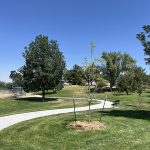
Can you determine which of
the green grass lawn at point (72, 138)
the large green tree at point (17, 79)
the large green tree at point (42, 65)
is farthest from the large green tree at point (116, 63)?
the green grass lawn at point (72, 138)

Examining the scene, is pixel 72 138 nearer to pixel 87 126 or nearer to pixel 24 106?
pixel 87 126

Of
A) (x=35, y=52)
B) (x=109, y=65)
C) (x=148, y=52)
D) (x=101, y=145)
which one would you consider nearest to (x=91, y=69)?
(x=101, y=145)

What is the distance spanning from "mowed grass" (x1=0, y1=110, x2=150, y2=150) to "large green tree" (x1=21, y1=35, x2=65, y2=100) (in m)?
27.4

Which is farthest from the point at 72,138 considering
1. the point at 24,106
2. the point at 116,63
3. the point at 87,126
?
the point at 116,63

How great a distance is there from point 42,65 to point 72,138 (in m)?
31.1

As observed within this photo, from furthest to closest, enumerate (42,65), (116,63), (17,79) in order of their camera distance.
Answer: (116,63)
(17,79)
(42,65)

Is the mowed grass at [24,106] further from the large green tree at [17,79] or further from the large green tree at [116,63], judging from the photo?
the large green tree at [116,63]

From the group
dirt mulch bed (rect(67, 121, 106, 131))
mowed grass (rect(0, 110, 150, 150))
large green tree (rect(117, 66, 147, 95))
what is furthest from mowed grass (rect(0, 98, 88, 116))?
large green tree (rect(117, 66, 147, 95))

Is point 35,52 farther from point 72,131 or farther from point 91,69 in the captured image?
point 72,131

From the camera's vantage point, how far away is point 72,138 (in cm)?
1303

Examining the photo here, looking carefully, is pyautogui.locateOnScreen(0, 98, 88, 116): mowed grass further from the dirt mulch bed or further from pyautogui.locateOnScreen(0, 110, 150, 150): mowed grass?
the dirt mulch bed

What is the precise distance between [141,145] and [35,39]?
34.4 meters

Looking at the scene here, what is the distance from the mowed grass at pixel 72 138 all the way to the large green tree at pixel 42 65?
1077 inches

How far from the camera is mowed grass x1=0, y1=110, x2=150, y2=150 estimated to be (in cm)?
1177
